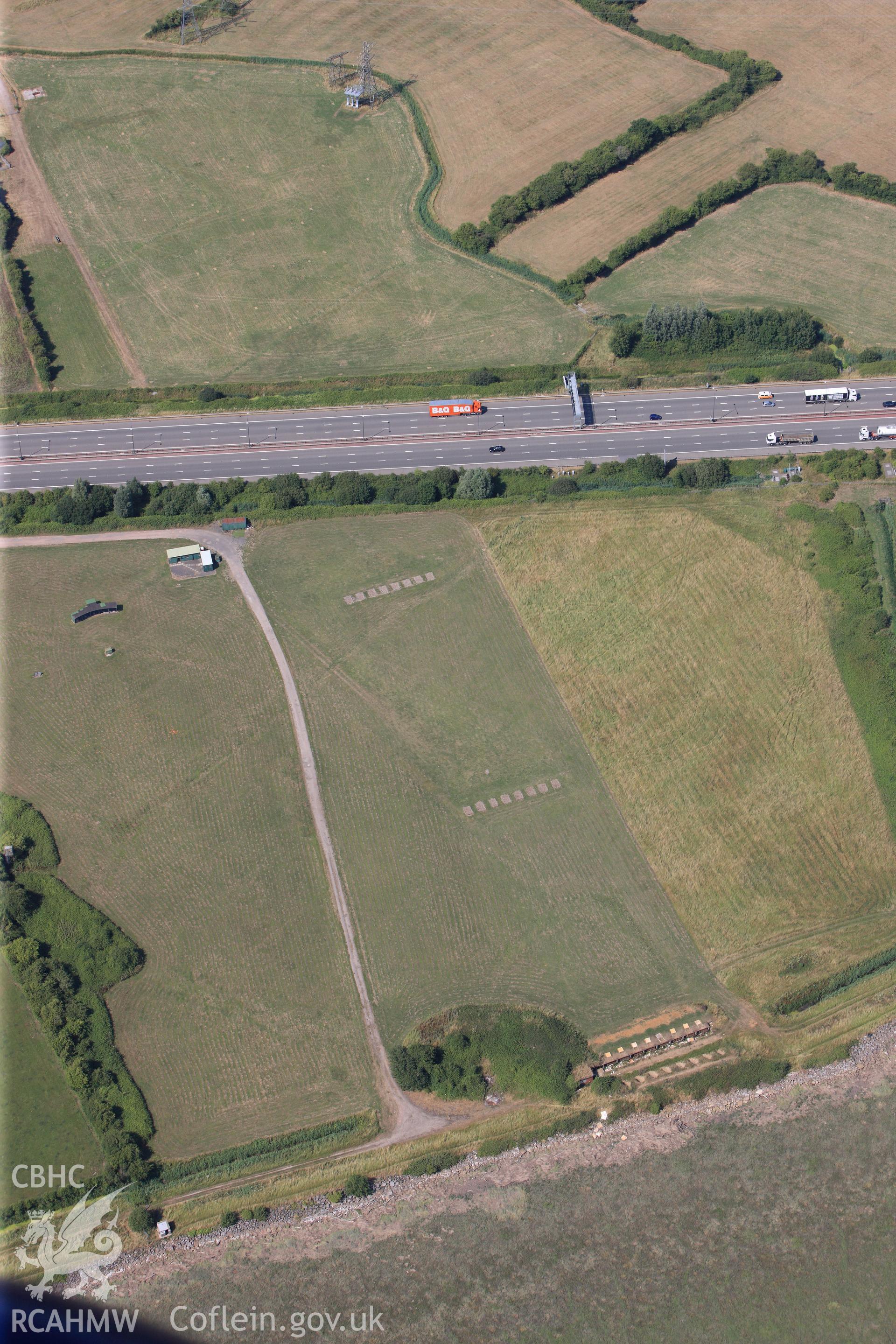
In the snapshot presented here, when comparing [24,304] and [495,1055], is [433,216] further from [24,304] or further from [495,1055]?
[495,1055]

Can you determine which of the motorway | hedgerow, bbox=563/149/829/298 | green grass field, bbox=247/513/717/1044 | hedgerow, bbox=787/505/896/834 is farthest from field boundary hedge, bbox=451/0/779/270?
hedgerow, bbox=787/505/896/834

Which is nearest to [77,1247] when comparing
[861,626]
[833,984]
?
[833,984]

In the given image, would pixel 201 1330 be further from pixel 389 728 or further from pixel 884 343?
pixel 884 343

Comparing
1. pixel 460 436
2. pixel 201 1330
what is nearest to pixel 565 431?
pixel 460 436

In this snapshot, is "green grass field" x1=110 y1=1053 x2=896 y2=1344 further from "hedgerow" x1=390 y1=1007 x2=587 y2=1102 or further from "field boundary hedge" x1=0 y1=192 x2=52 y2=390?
"field boundary hedge" x1=0 y1=192 x2=52 y2=390

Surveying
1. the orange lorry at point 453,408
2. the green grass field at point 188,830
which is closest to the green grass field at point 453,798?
the green grass field at point 188,830

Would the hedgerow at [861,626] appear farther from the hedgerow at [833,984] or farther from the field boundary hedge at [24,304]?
the field boundary hedge at [24,304]
